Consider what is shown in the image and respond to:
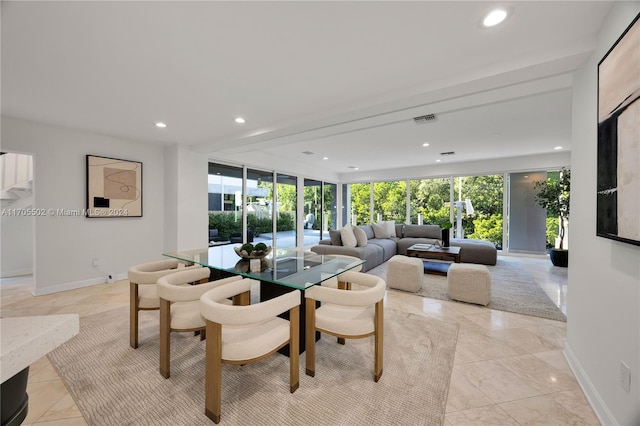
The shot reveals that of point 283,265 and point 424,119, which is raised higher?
point 424,119

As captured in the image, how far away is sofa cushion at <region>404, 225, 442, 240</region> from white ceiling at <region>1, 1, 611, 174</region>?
3.54 metres

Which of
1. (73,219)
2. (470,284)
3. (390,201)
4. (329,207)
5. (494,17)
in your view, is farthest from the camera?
(329,207)

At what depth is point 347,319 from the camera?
1.90m

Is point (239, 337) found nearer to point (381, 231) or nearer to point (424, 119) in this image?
point (424, 119)

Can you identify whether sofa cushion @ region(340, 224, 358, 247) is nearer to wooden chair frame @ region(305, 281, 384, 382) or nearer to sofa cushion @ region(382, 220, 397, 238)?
sofa cushion @ region(382, 220, 397, 238)

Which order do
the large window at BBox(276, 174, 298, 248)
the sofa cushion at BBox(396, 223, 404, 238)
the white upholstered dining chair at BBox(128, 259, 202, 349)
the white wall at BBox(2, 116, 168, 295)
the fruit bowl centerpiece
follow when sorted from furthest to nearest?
the sofa cushion at BBox(396, 223, 404, 238), the large window at BBox(276, 174, 298, 248), the white wall at BBox(2, 116, 168, 295), the fruit bowl centerpiece, the white upholstered dining chair at BBox(128, 259, 202, 349)

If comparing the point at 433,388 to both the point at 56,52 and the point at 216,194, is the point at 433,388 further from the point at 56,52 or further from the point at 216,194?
the point at 216,194

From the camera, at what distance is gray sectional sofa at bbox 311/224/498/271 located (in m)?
4.94

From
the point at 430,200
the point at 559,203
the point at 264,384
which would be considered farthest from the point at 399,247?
the point at 264,384

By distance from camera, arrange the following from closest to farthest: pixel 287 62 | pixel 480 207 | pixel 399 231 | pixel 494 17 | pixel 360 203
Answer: pixel 494 17 → pixel 287 62 → pixel 480 207 → pixel 399 231 → pixel 360 203

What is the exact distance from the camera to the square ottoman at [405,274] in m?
3.76

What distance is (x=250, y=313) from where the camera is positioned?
148 cm

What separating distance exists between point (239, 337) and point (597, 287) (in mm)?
2334

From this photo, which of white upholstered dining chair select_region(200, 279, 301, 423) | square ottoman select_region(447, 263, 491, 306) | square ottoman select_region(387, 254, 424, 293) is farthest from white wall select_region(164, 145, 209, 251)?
square ottoman select_region(447, 263, 491, 306)
